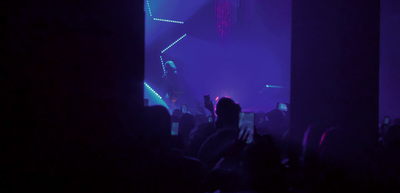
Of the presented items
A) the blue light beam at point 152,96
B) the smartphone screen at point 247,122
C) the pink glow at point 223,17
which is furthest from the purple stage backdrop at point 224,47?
the smartphone screen at point 247,122

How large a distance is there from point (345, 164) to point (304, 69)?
246 centimetres

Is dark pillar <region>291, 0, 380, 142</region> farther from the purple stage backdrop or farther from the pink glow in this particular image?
the pink glow

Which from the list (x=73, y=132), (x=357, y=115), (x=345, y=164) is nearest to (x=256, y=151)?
(x=345, y=164)

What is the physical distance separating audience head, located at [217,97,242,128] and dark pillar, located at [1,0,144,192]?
2449 millimetres

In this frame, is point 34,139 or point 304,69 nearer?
point 34,139

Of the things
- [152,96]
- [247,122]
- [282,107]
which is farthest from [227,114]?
[152,96]

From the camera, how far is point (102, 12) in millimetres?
1651

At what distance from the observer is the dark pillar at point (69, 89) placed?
1.46 m

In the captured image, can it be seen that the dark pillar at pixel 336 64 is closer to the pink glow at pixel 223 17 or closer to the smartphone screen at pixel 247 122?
the smartphone screen at pixel 247 122

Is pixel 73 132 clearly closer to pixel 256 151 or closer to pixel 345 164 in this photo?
pixel 256 151

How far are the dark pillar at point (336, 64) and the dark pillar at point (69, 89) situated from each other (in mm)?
3656

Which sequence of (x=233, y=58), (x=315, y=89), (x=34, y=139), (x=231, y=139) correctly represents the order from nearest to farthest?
(x=34, y=139), (x=231, y=139), (x=315, y=89), (x=233, y=58)

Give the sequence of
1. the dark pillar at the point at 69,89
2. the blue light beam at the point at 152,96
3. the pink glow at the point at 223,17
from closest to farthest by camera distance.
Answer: the dark pillar at the point at 69,89
the blue light beam at the point at 152,96
the pink glow at the point at 223,17

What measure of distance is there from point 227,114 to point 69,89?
2767 mm
